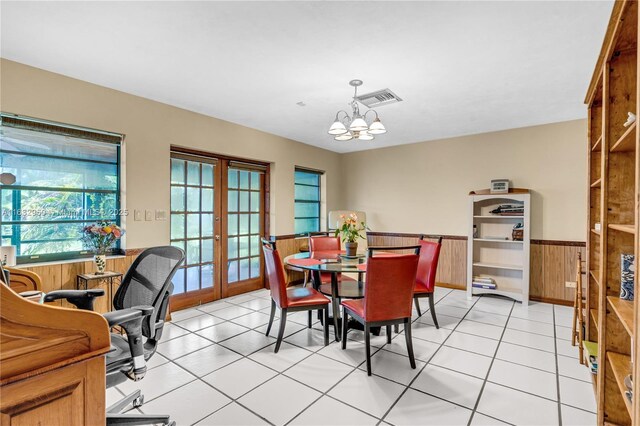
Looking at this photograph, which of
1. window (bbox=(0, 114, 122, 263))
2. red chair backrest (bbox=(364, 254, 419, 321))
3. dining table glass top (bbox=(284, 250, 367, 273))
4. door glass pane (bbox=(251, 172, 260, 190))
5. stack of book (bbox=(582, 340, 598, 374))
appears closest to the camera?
stack of book (bbox=(582, 340, 598, 374))

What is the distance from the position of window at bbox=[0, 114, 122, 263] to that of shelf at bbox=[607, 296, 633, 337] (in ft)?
13.4

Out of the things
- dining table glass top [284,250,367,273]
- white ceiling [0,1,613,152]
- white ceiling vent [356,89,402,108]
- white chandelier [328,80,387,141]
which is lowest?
dining table glass top [284,250,367,273]

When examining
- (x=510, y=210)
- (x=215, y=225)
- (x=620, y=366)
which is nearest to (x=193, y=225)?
(x=215, y=225)

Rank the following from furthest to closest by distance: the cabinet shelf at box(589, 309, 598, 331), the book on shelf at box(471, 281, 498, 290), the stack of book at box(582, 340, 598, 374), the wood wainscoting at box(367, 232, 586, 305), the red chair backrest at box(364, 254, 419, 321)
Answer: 1. the book on shelf at box(471, 281, 498, 290)
2. the wood wainscoting at box(367, 232, 586, 305)
3. the red chair backrest at box(364, 254, 419, 321)
4. the cabinet shelf at box(589, 309, 598, 331)
5. the stack of book at box(582, 340, 598, 374)

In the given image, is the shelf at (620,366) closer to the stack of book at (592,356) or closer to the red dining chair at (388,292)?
the stack of book at (592,356)

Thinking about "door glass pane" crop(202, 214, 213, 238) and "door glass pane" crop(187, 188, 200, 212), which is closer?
"door glass pane" crop(187, 188, 200, 212)

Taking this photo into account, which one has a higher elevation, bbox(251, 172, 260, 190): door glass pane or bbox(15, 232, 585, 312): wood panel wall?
bbox(251, 172, 260, 190): door glass pane

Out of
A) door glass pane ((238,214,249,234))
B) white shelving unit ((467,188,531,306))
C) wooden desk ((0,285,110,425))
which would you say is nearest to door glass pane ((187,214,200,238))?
door glass pane ((238,214,249,234))

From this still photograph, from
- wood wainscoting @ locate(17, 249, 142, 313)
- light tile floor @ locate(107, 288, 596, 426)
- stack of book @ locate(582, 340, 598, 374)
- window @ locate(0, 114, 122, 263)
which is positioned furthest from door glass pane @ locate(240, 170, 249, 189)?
stack of book @ locate(582, 340, 598, 374)

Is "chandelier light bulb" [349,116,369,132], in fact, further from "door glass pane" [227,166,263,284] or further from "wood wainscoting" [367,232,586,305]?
"wood wainscoting" [367,232,586,305]

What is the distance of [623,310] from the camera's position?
58.1 inches

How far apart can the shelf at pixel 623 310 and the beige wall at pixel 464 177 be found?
10.8 ft

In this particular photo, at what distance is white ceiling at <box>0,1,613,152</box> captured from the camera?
2008 millimetres

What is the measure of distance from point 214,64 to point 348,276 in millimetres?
3355
